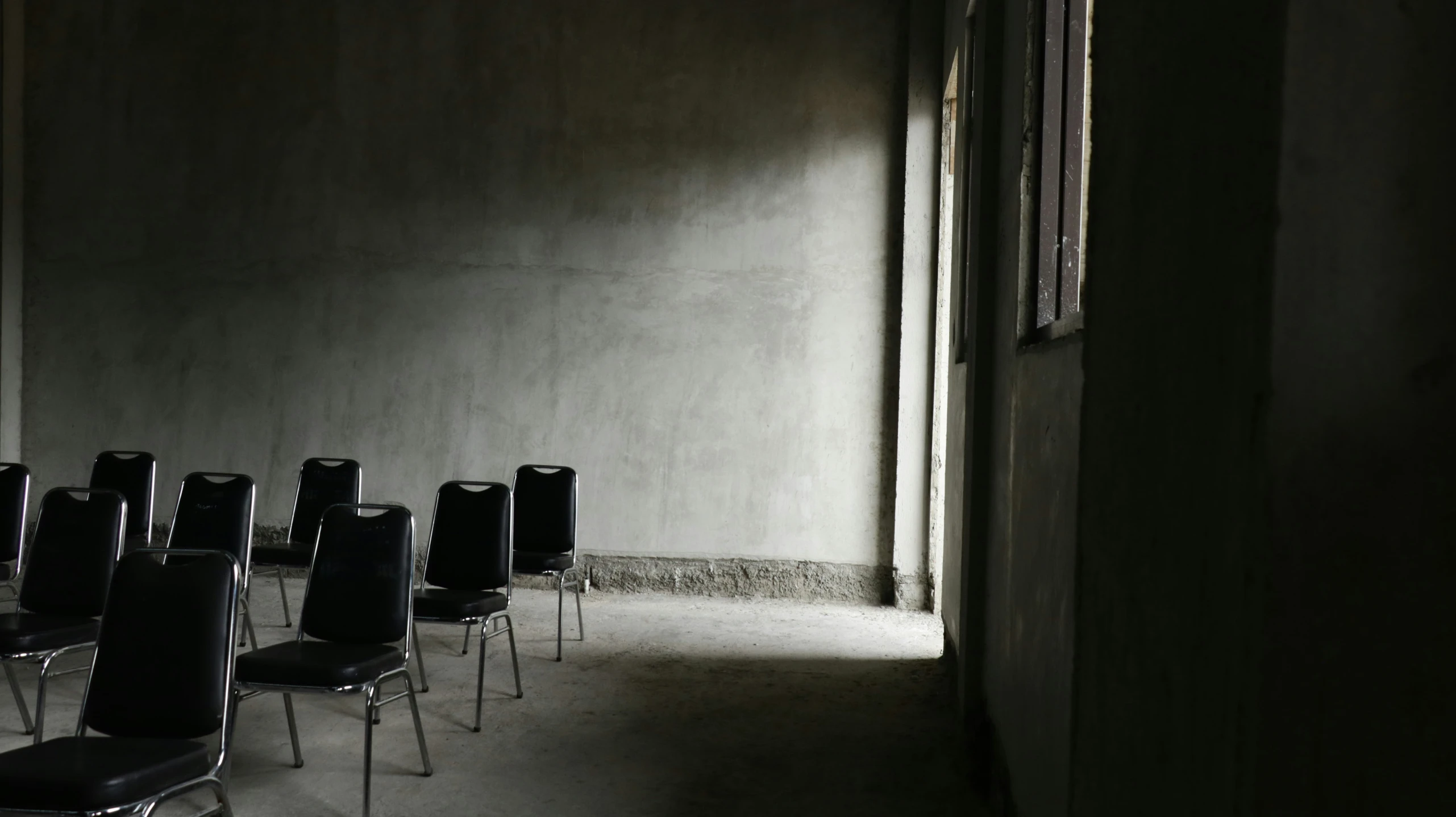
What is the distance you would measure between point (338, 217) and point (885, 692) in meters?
4.49

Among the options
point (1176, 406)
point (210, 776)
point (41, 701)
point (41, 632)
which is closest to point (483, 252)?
point (41, 632)

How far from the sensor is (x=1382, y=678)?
81 centimetres

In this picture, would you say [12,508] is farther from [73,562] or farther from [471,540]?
[471,540]

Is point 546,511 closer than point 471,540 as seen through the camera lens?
No

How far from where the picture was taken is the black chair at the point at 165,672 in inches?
90.7

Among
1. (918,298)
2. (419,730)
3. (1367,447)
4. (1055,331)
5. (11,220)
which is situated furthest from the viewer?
(11,220)

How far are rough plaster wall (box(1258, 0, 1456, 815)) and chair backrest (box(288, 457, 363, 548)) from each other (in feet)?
16.1

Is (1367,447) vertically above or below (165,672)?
above

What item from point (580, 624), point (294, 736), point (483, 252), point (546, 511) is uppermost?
point (483, 252)

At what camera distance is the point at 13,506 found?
175 inches

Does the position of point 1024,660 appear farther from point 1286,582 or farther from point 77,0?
point 77,0

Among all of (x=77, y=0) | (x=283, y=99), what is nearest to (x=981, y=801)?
(x=283, y=99)

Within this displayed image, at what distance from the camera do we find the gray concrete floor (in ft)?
10.5

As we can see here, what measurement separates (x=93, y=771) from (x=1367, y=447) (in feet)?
7.59
